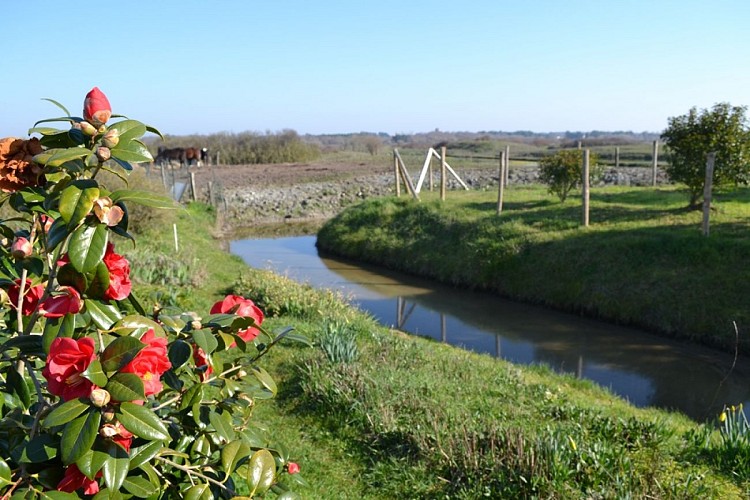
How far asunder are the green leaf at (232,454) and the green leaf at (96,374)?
55 cm

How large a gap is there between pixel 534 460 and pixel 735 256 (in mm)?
8639

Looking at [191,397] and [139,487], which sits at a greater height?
[191,397]

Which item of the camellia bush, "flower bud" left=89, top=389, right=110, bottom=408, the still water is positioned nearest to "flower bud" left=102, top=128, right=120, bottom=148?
the camellia bush

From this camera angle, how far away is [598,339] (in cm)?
Answer: 1057

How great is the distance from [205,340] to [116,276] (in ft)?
0.97

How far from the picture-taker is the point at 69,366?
147cm

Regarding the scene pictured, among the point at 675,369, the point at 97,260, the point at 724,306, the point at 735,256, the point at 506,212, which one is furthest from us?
the point at 506,212

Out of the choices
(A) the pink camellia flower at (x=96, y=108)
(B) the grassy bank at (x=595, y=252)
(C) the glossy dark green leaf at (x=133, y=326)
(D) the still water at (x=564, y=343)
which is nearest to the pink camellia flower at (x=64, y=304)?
(C) the glossy dark green leaf at (x=133, y=326)

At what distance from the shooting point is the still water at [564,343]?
8.38 m

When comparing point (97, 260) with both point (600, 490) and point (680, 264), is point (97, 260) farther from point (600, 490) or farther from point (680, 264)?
point (680, 264)

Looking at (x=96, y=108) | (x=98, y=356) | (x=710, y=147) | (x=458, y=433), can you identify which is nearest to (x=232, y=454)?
(x=98, y=356)

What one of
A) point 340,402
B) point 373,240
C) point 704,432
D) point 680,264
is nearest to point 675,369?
point 680,264

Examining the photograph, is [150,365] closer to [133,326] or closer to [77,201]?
[133,326]

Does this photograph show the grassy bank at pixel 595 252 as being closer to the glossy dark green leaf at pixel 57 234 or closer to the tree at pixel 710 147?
the tree at pixel 710 147
